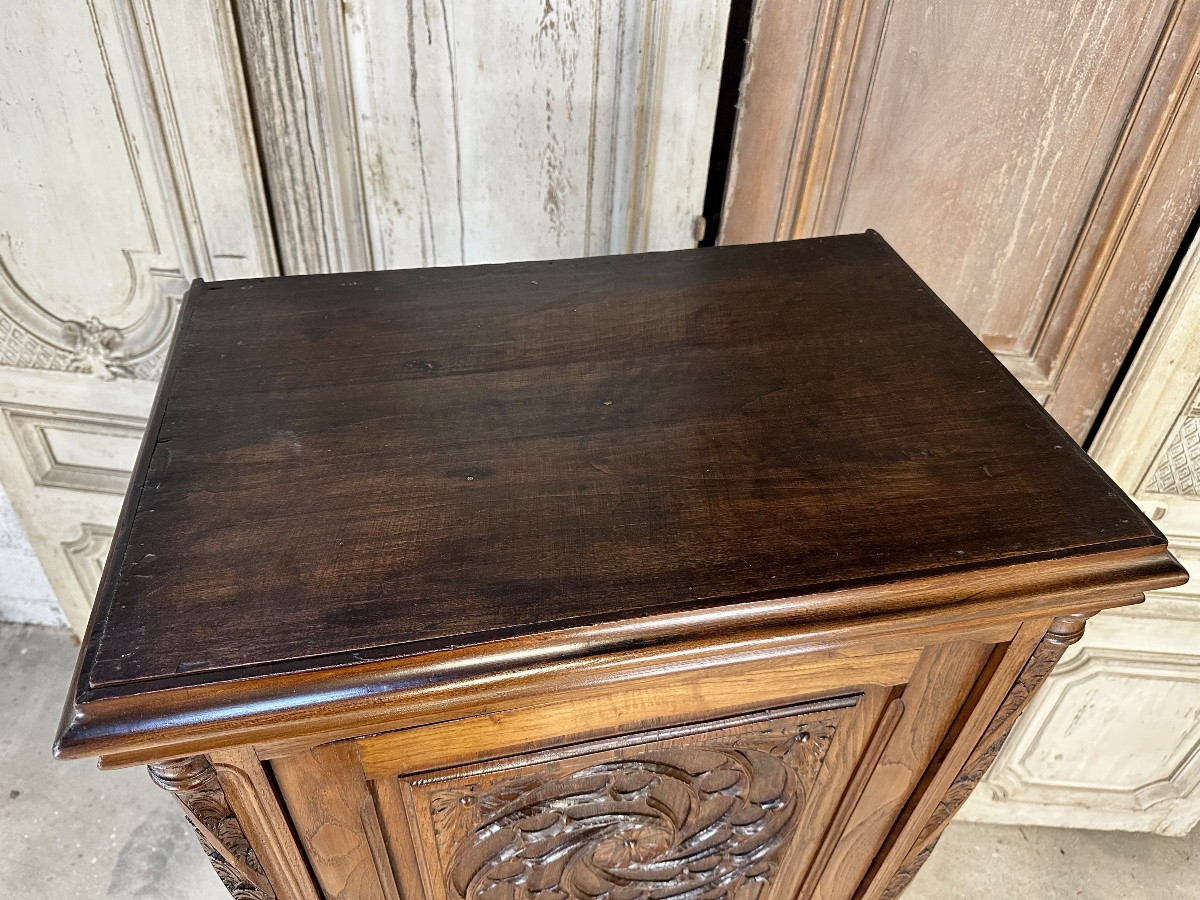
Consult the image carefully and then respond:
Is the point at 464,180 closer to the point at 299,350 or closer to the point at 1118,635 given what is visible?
the point at 299,350

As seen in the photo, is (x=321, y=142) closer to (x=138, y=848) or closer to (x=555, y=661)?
(x=555, y=661)

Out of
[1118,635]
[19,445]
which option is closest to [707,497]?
[1118,635]

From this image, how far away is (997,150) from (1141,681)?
883 mm

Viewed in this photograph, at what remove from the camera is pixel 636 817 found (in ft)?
2.09

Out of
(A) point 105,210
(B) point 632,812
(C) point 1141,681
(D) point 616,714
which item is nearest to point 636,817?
(B) point 632,812

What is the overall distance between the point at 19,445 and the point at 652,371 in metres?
1.09

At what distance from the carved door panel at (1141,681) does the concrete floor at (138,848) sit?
46mm

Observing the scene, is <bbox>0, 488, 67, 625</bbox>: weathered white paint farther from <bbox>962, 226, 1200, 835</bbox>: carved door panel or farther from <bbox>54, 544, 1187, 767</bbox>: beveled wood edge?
<bbox>962, 226, 1200, 835</bbox>: carved door panel

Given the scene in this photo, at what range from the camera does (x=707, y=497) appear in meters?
0.53

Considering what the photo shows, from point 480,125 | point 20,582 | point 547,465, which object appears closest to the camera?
point 547,465

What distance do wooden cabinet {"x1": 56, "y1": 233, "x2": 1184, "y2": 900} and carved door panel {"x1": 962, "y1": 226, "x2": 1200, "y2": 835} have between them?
0.50m

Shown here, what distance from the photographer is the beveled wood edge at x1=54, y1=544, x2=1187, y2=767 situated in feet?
1.35

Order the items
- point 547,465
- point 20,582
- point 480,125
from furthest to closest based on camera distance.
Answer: point 20,582, point 480,125, point 547,465

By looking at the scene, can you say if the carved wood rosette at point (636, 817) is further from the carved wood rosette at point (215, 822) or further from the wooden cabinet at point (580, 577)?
the carved wood rosette at point (215, 822)
